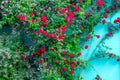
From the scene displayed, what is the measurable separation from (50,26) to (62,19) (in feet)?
0.68

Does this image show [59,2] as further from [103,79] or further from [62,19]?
[103,79]

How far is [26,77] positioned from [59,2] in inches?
49.3

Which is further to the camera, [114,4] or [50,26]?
[114,4]

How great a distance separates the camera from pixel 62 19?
5.93 m

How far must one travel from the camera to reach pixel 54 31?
5723 millimetres

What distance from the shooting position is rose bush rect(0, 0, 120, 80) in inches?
229

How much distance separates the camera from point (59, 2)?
20.0 feet

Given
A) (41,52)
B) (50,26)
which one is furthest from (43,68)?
(50,26)

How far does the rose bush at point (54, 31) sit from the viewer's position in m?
5.81

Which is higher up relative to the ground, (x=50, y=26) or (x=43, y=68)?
(x=50, y=26)

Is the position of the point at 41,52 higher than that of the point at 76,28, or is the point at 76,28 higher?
the point at 76,28

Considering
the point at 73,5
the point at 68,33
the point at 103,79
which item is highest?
the point at 73,5

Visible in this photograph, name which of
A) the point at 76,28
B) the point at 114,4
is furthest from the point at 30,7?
the point at 114,4

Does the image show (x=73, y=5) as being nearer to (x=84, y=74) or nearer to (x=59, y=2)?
(x=59, y=2)
